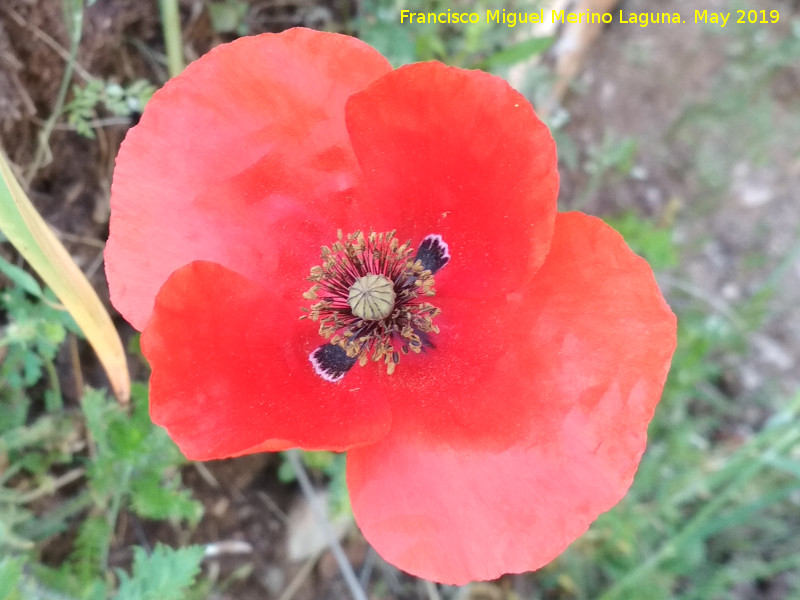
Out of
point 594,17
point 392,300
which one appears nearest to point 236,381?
point 392,300

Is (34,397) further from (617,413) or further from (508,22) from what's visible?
(508,22)

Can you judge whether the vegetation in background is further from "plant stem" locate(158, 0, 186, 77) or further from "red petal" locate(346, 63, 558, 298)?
"red petal" locate(346, 63, 558, 298)

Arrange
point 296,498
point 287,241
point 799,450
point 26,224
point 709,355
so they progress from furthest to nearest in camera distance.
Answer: point 709,355 < point 296,498 < point 799,450 < point 287,241 < point 26,224

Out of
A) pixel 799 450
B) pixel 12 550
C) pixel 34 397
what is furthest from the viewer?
pixel 799 450

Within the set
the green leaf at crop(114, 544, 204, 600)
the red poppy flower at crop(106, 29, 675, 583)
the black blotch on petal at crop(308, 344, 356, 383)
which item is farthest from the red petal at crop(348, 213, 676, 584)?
the green leaf at crop(114, 544, 204, 600)

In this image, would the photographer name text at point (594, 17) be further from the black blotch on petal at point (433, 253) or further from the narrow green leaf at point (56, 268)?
the narrow green leaf at point (56, 268)

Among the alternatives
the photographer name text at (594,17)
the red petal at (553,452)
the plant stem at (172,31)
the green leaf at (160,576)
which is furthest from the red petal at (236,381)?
the photographer name text at (594,17)

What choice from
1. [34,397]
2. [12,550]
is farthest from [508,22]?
[12,550]
